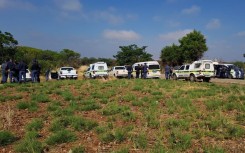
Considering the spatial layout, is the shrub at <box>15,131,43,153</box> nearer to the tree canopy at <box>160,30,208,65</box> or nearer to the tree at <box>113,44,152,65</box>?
the tree canopy at <box>160,30,208,65</box>

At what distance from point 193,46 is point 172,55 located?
803cm

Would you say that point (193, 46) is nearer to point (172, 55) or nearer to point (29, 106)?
point (172, 55)

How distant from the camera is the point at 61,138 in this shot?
7410 millimetres

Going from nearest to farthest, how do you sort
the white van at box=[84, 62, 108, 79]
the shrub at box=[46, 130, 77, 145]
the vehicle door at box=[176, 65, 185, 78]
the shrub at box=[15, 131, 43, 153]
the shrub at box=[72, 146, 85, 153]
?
1. the shrub at box=[72, 146, 85, 153]
2. the shrub at box=[15, 131, 43, 153]
3. the shrub at box=[46, 130, 77, 145]
4. the vehicle door at box=[176, 65, 185, 78]
5. the white van at box=[84, 62, 108, 79]

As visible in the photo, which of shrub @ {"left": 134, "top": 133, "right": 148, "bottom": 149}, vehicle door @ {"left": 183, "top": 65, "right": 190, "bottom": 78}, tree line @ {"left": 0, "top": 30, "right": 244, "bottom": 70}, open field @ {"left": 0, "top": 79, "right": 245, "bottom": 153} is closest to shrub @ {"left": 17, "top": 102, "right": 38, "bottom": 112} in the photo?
open field @ {"left": 0, "top": 79, "right": 245, "bottom": 153}

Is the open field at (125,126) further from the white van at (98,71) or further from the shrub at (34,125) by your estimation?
the white van at (98,71)

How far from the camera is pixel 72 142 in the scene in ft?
24.0

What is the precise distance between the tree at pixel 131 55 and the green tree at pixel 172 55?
7.32 m

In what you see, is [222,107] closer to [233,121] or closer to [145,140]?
[233,121]

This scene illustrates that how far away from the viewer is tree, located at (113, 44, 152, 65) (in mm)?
79438

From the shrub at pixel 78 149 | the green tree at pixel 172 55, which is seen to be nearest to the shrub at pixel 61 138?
the shrub at pixel 78 149

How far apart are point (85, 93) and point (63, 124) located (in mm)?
5800

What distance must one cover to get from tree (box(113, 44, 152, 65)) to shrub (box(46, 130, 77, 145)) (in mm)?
71422

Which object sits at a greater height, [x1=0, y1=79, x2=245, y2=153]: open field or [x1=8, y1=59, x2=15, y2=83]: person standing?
[x1=8, y1=59, x2=15, y2=83]: person standing
